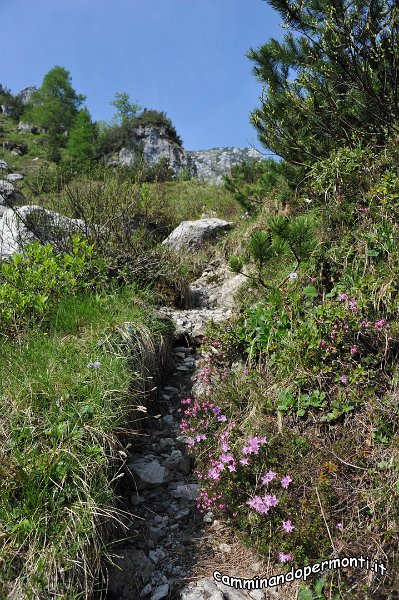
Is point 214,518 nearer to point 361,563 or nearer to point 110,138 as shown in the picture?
point 361,563

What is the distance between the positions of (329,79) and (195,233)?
172 inches

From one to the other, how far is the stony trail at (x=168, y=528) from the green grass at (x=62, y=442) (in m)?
0.32

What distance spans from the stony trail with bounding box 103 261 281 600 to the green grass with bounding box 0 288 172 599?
316 millimetres

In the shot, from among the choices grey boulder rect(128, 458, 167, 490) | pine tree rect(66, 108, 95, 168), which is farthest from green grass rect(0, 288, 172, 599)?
pine tree rect(66, 108, 95, 168)

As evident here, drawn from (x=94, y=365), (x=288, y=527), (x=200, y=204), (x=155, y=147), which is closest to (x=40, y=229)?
(x=94, y=365)

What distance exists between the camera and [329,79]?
14.0ft

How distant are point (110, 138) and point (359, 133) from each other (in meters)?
32.4

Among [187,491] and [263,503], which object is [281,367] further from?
[187,491]

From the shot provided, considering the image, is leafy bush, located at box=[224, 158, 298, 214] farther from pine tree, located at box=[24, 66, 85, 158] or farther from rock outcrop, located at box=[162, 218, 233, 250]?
pine tree, located at box=[24, 66, 85, 158]

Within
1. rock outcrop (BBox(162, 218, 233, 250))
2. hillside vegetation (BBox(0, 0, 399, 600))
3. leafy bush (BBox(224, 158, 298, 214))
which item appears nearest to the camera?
hillside vegetation (BBox(0, 0, 399, 600))

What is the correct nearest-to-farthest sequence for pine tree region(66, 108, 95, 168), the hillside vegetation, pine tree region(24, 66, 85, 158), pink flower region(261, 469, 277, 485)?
1. the hillside vegetation
2. pink flower region(261, 469, 277, 485)
3. pine tree region(66, 108, 95, 168)
4. pine tree region(24, 66, 85, 158)

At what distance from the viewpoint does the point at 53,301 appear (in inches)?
172

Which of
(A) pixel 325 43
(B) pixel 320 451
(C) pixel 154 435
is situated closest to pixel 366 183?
(A) pixel 325 43

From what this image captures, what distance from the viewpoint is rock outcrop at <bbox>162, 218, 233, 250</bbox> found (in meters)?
8.24
